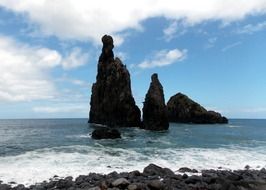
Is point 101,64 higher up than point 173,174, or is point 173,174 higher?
point 101,64

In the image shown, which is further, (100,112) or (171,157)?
(100,112)

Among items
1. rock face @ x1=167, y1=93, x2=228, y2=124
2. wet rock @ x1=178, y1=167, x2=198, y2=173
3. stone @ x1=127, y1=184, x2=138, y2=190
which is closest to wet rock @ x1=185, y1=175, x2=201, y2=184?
wet rock @ x1=178, y1=167, x2=198, y2=173

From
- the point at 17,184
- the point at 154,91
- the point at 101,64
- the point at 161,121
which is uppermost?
the point at 101,64

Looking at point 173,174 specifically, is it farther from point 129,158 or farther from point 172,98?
point 172,98

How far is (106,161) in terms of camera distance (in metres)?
30.5

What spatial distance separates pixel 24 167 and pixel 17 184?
492cm

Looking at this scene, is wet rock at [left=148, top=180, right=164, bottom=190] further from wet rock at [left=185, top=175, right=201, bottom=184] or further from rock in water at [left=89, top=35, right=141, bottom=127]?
rock in water at [left=89, top=35, right=141, bottom=127]

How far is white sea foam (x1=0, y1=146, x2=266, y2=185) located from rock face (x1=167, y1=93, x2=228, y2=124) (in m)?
88.2

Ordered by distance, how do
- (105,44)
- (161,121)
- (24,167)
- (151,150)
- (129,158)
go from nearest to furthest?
(24,167), (129,158), (151,150), (161,121), (105,44)

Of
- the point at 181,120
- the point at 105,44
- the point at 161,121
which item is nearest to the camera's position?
the point at 161,121

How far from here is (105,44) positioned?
326ft

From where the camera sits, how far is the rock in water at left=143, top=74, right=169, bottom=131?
72.3m

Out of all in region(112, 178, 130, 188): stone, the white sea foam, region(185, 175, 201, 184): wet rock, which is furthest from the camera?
the white sea foam

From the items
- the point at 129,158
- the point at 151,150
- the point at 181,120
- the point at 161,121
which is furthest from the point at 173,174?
the point at 181,120
